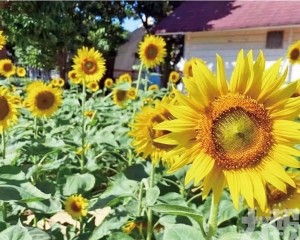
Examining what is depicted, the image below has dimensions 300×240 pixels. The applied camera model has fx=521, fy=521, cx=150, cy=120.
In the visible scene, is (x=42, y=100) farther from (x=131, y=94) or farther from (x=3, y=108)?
(x=131, y=94)

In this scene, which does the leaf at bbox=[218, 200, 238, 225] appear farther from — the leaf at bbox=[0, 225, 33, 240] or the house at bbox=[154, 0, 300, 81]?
the house at bbox=[154, 0, 300, 81]

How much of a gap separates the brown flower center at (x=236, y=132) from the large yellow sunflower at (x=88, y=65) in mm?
2261

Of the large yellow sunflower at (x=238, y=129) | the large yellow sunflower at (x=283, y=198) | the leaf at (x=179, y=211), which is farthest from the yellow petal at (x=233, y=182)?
the large yellow sunflower at (x=283, y=198)

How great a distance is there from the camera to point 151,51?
3.91 meters

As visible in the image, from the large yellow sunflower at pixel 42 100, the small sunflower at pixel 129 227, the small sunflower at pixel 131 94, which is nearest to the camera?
the small sunflower at pixel 129 227

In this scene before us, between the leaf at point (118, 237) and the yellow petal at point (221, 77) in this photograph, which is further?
the leaf at point (118, 237)

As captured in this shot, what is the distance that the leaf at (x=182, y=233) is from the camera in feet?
4.17

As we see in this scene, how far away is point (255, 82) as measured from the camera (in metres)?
1.17

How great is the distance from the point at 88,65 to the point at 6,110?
1.35 metres

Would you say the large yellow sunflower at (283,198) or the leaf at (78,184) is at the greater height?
the large yellow sunflower at (283,198)

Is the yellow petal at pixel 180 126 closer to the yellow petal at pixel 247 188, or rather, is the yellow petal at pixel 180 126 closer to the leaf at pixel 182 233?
the yellow petal at pixel 247 188

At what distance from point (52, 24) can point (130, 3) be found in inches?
174

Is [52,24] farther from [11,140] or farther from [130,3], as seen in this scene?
[11,140]

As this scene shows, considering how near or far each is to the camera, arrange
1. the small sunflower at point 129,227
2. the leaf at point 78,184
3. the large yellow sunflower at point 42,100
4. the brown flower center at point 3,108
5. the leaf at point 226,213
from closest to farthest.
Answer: the leaf at point 226,213 < the small sunflower at point 129,227 < the brown flower center at point 3,108 < the leaf at point 78,184 < the large yellow sunflower at point 42,100
